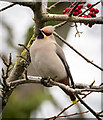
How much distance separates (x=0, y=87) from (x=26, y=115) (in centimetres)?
408

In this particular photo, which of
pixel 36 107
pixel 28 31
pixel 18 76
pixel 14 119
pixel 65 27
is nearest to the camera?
pixel 18 76

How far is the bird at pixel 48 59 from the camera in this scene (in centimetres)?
284

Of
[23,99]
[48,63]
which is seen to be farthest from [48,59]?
[23,99]

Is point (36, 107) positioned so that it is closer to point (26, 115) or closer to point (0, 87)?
point (26, 115)

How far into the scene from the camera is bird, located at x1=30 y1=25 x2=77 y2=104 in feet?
9.32

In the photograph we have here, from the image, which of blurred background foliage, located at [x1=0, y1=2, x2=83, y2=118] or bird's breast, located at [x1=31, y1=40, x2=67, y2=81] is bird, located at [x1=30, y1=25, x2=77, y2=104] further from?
blurred background foliage, located at [x1=0, y1=2, x2=83, y2=118]

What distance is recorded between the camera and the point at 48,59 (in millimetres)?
2867

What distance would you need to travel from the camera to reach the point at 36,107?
6.88m

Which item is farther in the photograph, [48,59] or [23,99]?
[23,99]

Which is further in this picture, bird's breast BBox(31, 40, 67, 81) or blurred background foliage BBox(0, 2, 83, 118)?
blurred background foliage BBox(0, 2, 83, 118)

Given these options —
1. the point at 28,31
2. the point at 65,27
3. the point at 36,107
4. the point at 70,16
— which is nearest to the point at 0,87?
the point at 70,16

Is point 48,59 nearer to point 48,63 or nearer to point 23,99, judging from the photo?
point 48,63

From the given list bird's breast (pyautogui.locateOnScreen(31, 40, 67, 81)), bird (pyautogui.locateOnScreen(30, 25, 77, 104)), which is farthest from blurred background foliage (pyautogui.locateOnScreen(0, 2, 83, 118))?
bird's breast (pyautogui.locateOnScreen(31, 40, 67, 81))

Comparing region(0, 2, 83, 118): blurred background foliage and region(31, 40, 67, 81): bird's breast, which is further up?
region(31, 40, 67, 81): bird's breast
